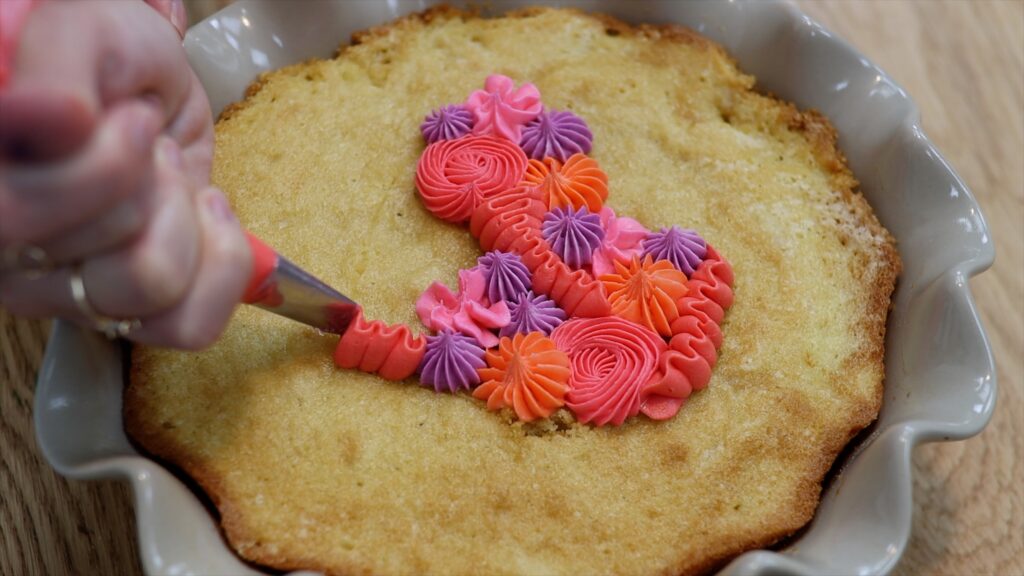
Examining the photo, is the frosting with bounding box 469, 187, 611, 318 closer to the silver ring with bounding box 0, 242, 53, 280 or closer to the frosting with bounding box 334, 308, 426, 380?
the frosting with bounding box 334, 308, 426, 380

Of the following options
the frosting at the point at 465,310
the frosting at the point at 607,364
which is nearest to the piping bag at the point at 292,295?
the frosting at the point at 465,310

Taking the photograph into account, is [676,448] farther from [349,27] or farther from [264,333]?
[349,27]

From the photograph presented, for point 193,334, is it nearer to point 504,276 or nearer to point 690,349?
point 504,276

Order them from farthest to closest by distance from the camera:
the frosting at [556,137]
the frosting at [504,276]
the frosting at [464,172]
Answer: the frosting at [556,137], the frosting at [464,172], the frosting at [504,276]

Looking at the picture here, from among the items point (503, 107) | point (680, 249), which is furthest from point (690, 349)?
point (503, 107)

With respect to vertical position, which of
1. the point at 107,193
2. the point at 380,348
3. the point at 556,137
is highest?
the point at 107,193

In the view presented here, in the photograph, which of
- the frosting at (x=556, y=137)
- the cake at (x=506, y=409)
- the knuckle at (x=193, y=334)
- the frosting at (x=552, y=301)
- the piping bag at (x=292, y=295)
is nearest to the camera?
the knuckle at (x=193, y=334)

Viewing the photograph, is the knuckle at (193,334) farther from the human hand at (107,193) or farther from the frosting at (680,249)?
the frosting at (680,249)
